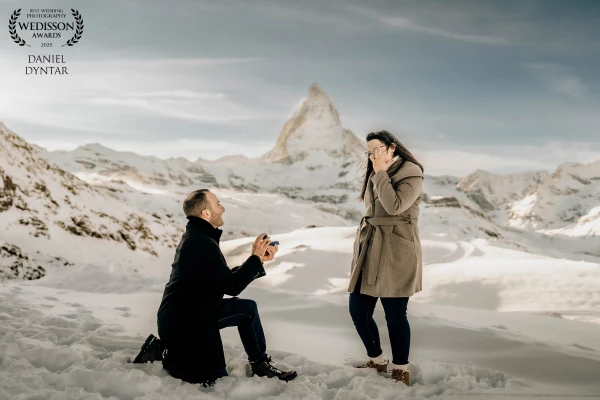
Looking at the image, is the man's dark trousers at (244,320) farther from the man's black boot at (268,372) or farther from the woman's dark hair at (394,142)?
the woman's dark hair at (394,142)

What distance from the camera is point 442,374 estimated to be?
3977 millimetres

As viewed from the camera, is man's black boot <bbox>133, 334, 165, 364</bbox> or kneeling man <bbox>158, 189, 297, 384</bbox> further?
man's black boot <bbox>133, 334, 165, 364</bbox>

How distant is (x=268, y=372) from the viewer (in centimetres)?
359

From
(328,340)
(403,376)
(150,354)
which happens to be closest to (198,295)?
(150,354)

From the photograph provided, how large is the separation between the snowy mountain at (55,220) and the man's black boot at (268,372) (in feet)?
22.4

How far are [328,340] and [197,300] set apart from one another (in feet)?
7.30

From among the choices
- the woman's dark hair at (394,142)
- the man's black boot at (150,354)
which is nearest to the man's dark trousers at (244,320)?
the man's black boot at (150,354)

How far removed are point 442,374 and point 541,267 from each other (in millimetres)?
6372

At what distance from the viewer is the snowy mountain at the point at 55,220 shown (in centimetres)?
981

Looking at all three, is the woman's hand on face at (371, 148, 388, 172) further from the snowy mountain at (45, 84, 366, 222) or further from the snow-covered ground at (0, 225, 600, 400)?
the snowy mountain at (45, 84, 366, 222)

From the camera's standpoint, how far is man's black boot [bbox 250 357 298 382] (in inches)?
141

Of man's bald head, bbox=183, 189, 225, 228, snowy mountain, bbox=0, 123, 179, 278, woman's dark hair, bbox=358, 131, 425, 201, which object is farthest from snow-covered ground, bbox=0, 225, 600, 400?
woman's dark hair, bbox=358, 131, 425, 201

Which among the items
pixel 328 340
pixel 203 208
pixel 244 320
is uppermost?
pixel 203 208

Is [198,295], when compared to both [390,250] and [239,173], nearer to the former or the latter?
[390,250]
